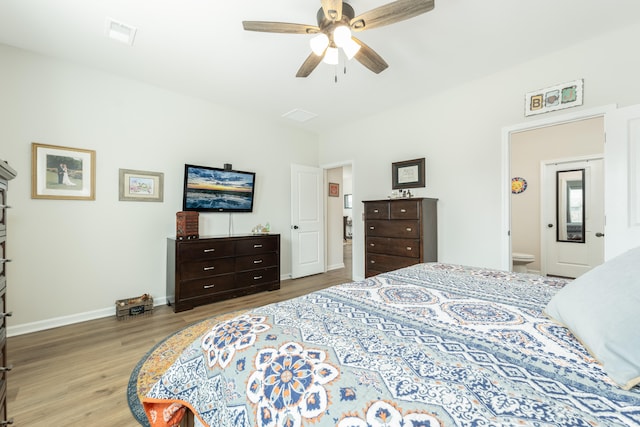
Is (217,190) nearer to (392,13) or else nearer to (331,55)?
(331,55)

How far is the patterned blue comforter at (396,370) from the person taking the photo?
0.57m

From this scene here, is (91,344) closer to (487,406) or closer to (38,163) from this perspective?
(38,163)

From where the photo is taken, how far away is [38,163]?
2715 mm

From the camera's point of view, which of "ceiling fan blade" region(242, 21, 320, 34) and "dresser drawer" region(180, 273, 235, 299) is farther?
"dresser drawer" region(180, 273, 235, 299)

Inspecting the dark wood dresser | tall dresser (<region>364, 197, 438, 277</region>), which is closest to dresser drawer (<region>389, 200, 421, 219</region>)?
tall dresser (<region>364, 197, 438, 277</region>)

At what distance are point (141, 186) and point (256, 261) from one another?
5.73ft

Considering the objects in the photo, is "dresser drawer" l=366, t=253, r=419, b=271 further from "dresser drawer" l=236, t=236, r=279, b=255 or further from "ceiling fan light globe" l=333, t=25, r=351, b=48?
"ceiling fan light globe" l=333, t=25, r=351, b=48

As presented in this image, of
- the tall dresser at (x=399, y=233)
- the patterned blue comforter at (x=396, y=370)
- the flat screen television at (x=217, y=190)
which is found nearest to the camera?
the patterned blue comforter at (x=396, y=370)

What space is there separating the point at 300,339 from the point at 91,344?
2596mm

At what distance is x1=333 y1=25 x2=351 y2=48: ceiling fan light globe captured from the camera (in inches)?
75.0

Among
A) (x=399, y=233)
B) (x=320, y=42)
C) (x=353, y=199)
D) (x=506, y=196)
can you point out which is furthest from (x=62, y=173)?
(x=506, y=196)

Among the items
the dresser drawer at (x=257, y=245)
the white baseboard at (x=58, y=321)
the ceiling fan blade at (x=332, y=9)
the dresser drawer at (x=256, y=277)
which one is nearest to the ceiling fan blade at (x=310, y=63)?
the ceiling fan blade at (x=332, y=9)

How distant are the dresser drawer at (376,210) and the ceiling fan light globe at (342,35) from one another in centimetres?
212

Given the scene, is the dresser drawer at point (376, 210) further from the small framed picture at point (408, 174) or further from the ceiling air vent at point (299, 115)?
the ceiling air vent at point (299, 115)
